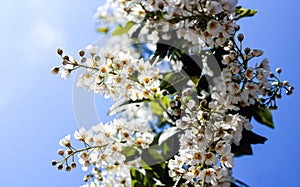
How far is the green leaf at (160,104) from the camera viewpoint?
4.99 feet

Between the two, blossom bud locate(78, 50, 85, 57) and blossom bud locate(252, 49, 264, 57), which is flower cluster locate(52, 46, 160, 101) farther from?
blossom bud locate(252, 49, 264, 57)

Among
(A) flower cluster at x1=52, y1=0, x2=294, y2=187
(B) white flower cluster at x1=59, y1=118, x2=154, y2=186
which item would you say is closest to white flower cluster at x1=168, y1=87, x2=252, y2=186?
(A) flower cluster at x1=52, y1=0, x2=294, y2=187

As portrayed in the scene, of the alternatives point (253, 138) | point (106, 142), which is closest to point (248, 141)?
point (253, 138)

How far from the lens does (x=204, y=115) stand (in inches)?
46.6

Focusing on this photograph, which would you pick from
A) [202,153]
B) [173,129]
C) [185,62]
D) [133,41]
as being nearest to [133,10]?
[133,41]

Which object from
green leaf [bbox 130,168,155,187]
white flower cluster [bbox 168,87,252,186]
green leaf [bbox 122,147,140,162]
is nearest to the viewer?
white flower cluster [bbox 168,87,252,186]

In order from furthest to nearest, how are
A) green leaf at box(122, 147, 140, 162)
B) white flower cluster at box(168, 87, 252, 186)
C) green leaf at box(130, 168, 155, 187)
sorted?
1. green leaf at box(130, 168, 155, 187)
2. green leaf at box(122, 147, 140, 162)
3. white flower cluster at box(168, 87, 252, 186)

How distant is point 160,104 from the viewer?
1.51 m

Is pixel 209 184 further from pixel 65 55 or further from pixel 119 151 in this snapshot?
pixel 65 55

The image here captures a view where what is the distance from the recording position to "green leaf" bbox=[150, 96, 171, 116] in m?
1.52

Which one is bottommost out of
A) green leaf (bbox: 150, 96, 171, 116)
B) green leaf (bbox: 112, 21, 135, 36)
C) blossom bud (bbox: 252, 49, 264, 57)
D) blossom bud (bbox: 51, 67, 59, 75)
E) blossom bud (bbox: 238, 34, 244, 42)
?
blossom bud (bbox: 252, 49, 264, 57)

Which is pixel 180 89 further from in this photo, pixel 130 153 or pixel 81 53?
pixel 81 53

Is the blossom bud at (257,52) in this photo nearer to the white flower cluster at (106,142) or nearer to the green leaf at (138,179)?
the white flower cluster at (106,142)

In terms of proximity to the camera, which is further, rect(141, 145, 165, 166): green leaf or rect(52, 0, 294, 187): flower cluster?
rect(141, 145, 165, 166): green leaf
